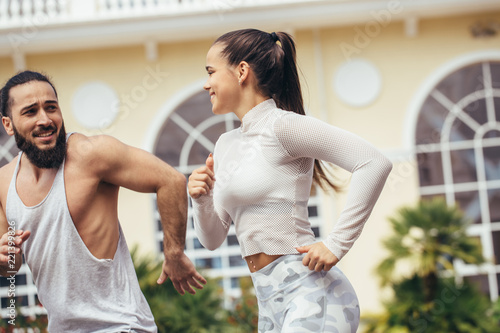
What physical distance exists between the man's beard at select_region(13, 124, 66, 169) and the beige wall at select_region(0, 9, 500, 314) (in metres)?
6.33

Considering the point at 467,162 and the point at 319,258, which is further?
the point at 467,162

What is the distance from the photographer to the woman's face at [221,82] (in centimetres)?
235

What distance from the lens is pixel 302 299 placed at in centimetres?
217

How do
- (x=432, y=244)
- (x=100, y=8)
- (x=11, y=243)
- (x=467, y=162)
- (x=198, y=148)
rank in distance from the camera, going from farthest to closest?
1. (x=198, y=148)
2. (x=100, y=8)
3. (x=467, y=162)
4. (x=432, y=244)
5. (x=11, y=243)

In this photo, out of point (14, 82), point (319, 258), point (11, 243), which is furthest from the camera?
point (14, 82)

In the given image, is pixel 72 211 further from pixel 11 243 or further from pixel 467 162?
pixel 467 162

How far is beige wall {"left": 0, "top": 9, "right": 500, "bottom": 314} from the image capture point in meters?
8.59

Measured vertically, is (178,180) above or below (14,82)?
below

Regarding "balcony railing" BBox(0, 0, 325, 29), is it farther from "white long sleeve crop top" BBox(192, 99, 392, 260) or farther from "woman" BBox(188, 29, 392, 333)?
"white long sleeve crop top" BBox(192, 99, 392, 260)

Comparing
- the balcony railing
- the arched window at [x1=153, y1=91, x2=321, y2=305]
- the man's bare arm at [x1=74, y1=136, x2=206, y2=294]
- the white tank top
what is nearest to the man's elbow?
the man's bare arm at [x1=74, y1=136, x2=206, y2=294]

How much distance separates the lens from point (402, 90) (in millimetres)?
8727

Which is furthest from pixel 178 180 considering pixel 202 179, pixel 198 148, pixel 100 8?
pixel 100 8

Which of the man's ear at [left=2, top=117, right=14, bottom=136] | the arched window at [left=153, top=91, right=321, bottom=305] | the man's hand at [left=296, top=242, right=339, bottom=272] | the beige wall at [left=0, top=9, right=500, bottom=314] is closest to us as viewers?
the man's hand at [left=296, top=242, right=339, bottom=272]

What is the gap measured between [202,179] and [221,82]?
0.34 meters
